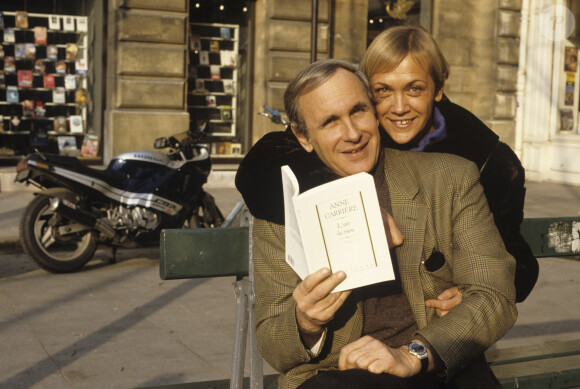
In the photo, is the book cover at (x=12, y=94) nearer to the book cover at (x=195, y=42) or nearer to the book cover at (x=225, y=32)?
the book cover at (x=195, y=42)

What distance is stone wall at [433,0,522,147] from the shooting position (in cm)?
1650

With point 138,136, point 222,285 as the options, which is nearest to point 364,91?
point 222,285

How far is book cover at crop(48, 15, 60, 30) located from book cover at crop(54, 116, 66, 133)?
1359 millimetres

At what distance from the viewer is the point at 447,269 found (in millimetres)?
2660

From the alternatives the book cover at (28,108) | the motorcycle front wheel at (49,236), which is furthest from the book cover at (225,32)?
the motorcycle front wheel at (49,236)

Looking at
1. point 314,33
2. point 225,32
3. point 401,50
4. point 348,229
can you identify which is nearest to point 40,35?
point 225,32

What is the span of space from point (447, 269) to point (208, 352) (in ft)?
9.06

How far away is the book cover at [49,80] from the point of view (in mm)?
13898

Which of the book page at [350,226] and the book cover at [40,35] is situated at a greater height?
the book cover at [40,35]

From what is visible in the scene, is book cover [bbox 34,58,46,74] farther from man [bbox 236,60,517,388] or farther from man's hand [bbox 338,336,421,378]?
man's hand [bbox 338,336,421,378]

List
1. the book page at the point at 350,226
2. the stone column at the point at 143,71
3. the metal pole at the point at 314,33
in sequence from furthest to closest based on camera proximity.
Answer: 1. the stone column at the point at 143,71
2. the metal pole at the point at 314,33
3. the book page at the point at 350,226

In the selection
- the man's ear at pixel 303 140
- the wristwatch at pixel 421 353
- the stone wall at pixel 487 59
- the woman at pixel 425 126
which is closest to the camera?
the wristwatch at pixel 421 353

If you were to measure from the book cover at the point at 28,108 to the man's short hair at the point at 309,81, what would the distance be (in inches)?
461

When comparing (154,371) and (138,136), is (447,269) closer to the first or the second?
(154,371)
